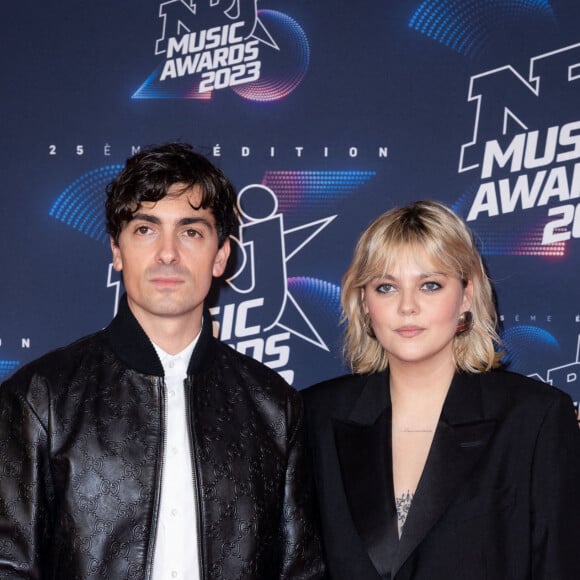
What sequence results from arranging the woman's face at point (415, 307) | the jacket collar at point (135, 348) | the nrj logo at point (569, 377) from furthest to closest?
the nrj logo at point (569, 377) → the woman's face at point (415, 307) → the jacket collar at point (135, 348)

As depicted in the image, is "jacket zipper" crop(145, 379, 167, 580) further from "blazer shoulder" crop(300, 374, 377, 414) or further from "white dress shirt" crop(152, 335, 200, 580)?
"blazer shoulder" crop(300, 374, 377, 414)

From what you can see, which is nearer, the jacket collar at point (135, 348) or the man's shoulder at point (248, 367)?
the jacket collar at point (135, 348)

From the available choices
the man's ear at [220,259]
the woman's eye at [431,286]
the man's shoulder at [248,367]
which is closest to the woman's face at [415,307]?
the woman's eye at [431,286]

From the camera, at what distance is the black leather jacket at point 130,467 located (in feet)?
6.56

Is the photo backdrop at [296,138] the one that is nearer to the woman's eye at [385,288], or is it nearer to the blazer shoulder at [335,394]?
the blazer shoulder at [335,394]

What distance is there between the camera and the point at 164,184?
2.26m

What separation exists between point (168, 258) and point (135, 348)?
245 millimetres

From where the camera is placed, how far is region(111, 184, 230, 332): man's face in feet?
7.13

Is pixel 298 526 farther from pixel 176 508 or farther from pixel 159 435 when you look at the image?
pixel 159 435

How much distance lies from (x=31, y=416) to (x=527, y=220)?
6.05ft

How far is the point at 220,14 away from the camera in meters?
3.08

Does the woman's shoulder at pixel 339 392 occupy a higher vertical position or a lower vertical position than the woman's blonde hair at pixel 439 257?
lower

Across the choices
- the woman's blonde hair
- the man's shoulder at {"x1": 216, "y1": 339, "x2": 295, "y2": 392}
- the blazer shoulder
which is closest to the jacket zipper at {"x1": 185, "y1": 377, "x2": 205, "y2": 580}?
the man's shoulder at {"x1": 216, "y1": 339, "x2": 295, "y2": 392}

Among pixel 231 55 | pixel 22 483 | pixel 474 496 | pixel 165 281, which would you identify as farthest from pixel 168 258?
pixel 231 55
